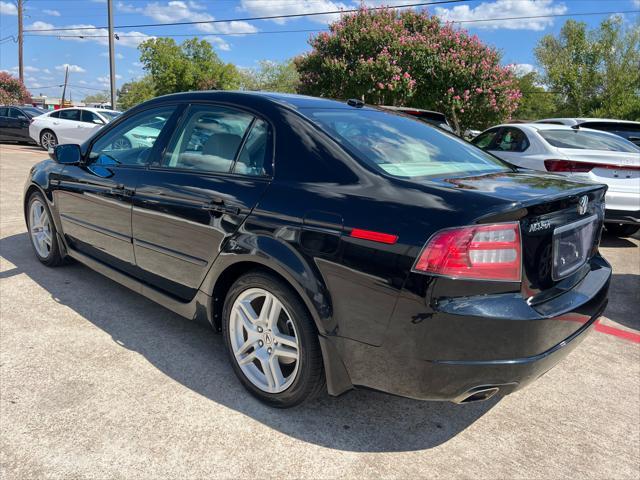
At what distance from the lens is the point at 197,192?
2895 mm

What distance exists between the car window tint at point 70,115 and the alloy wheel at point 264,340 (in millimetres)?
14453

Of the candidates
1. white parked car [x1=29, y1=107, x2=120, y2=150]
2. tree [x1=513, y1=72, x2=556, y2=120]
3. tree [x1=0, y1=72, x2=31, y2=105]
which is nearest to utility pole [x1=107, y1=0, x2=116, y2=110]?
white parked car [x1=29, y1=107, x2=120, y2=150]

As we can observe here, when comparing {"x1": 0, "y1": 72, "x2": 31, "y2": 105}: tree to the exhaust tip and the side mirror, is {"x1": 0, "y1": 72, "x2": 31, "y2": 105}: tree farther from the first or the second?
the exhaust tip

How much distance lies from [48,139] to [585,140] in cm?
1470

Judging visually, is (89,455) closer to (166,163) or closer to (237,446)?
(237,446)

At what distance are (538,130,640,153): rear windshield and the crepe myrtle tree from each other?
962 cm

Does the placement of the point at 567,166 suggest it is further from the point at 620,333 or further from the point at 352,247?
the point at 352,247

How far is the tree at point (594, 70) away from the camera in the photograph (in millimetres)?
29031

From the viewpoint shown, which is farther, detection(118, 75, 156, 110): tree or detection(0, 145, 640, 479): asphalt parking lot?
detection(118, 75, 156, 110): tree

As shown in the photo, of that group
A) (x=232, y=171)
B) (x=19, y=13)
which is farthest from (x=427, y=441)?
(x=19, y=13)

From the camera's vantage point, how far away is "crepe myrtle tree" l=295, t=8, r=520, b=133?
54.1ft

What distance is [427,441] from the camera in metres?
2.47

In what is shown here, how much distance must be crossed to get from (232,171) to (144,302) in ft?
5.46

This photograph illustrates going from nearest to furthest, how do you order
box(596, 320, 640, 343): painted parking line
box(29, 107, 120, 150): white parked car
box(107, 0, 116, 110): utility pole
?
box(596, 320, 640, 343): painted parking line
box(29, 107, 120, 150): white parked car
box(107, 0, 116, 110): utility pole
